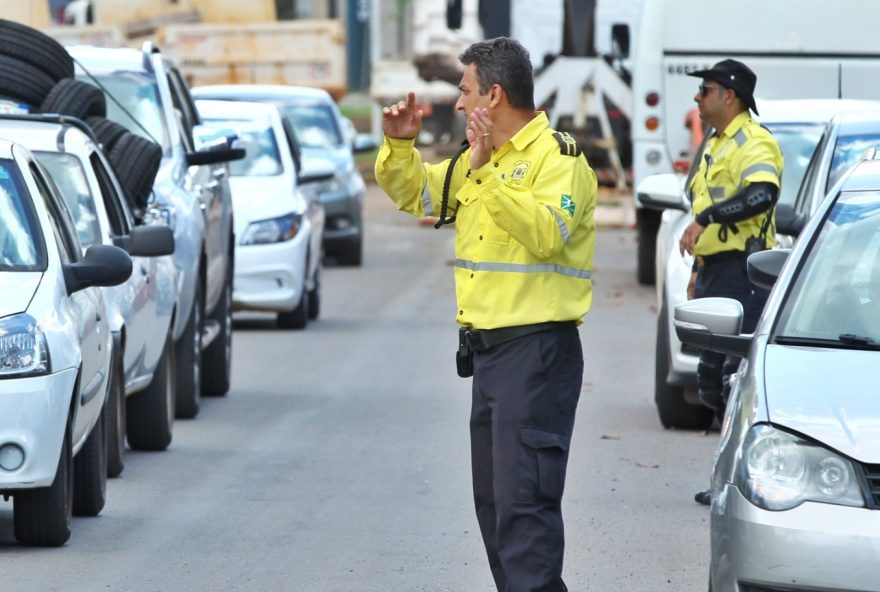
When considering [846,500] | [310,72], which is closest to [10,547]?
[846,500]

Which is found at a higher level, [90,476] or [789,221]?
[789,221]

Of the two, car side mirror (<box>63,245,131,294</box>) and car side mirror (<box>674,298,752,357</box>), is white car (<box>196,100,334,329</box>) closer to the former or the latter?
car side mirror (<box>63,245,131,294</box>)

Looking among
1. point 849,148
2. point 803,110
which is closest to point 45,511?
point 849,148

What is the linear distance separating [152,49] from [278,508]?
16.7ft

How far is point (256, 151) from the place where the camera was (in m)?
17.6

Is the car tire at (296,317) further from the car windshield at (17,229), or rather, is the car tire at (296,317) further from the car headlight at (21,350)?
the car headlight at (21,350)

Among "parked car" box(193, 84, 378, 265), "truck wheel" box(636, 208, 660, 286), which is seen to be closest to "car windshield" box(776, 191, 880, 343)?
"truck wheel" box(636, 208, 660, 286)

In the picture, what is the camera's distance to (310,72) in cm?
3228

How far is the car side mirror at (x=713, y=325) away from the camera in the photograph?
21.6 feet

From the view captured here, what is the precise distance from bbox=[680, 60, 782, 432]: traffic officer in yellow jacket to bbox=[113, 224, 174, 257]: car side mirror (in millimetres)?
2474

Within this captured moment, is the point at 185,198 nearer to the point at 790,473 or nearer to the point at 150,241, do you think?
the point at 150,241

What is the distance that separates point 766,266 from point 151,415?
4301 millimetres

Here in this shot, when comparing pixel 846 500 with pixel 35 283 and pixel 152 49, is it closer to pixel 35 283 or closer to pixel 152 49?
pixel 35 283

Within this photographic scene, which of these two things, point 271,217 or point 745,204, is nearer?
point 745,204
